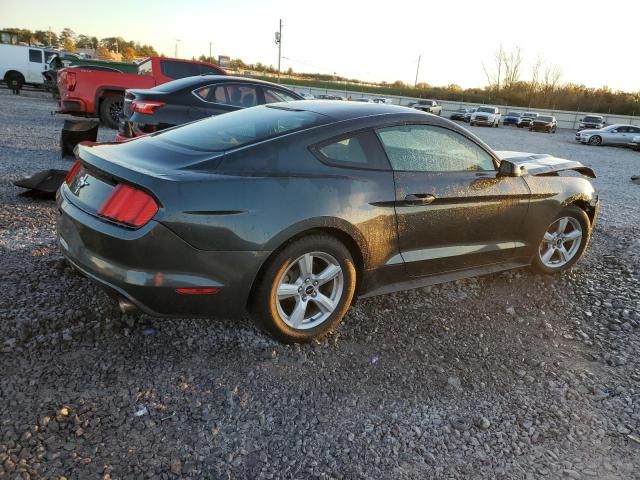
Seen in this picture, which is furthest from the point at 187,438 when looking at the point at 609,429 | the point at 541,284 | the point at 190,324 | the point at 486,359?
the point at 541,284

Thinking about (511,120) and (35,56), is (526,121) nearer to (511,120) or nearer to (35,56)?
(511,120)

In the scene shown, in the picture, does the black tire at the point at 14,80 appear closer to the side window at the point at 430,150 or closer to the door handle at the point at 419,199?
the side window at the point at 430,150

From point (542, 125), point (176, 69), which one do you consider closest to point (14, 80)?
point (176, 69)

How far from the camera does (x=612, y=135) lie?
28047 millimetres

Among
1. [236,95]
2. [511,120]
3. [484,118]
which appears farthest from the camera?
[511,120]

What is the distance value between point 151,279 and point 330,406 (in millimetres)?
1163

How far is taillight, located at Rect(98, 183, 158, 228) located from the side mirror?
2.69 m

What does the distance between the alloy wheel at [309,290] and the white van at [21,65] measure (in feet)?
85.1

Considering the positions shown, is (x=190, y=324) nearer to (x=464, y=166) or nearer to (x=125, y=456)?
(x=125, y=456)

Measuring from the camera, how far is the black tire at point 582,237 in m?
4.67

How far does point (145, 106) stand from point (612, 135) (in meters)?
27.9

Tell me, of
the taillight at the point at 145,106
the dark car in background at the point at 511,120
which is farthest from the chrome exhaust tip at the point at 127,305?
the dark car in background at the point at 511,120

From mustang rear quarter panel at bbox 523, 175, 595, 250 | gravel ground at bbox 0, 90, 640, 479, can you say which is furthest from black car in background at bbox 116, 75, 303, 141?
mustang rear quarter panel at bbox 523, 175, 595, 250

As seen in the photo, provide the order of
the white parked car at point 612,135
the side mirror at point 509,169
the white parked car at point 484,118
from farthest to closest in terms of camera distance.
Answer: the white parked car at point 484,118
the white parked car at point 612,135
the side mirror at point 509,169
